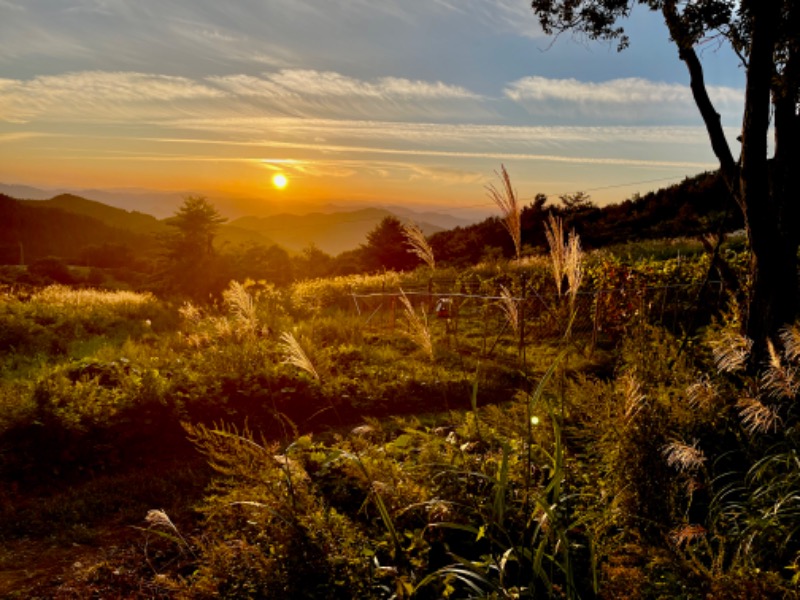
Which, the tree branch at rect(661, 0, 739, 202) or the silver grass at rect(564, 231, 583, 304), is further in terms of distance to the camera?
the tree branch at rect(661, 0, 739, 202)

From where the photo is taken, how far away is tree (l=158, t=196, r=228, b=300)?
47.3 metres

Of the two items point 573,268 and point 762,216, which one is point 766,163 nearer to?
point 762,216

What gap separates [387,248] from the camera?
42.8 metres

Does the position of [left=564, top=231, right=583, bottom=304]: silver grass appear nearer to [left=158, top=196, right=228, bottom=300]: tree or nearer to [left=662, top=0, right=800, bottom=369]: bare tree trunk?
[left=662, top=0, right=800, bottom=369]: bare tree trunk

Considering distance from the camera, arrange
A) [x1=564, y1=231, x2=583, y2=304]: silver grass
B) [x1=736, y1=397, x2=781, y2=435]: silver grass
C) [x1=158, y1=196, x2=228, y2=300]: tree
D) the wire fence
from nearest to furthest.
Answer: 1. [x1=736, y1=397, x2=781, y2=435]: silver grass
2. [x1=564, y1=231, x2=583, y2=304]: silver grass
3. the wire fence
4. [x1=158, y1=196, x2=228, y2=300]: tree

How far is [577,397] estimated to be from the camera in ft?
14.6

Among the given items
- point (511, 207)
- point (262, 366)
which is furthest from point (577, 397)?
point (262, 366)

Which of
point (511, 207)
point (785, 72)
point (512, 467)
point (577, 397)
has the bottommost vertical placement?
point (512, 467)

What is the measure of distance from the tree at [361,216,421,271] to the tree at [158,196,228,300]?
39.7 ft

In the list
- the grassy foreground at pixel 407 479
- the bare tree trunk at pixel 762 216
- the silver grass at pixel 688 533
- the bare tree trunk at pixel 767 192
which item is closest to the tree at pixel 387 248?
the grassy foreground at pixel 407 479

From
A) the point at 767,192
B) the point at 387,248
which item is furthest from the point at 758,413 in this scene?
the point at 387,248

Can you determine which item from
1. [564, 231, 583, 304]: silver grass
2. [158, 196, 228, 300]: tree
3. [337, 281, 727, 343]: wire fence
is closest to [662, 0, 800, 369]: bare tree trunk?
[564, 231, 583, 304]: silver grass

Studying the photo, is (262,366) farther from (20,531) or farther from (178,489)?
(20,531)

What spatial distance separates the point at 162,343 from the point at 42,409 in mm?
5071
